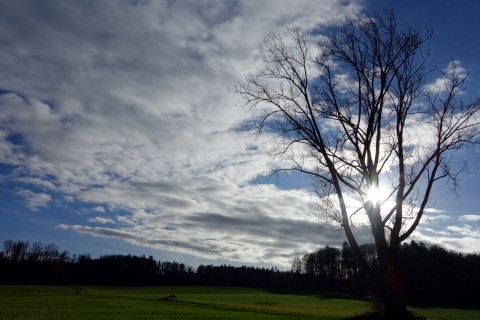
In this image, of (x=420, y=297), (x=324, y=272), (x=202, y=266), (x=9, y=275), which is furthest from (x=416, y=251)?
(x=9, y=275)

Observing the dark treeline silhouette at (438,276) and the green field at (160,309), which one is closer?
the green field at (160,309)

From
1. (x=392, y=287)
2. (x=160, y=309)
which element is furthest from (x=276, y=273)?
(x=392, y=287)

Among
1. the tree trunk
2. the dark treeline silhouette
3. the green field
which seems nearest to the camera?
the tree trunk

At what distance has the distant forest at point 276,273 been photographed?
297 ft

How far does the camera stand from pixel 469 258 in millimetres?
96188

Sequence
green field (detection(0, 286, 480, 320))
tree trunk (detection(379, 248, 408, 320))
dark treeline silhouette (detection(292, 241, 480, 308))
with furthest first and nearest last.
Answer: dark treeline silhouette (detection(292, 241, 480, 308)), green field (detection(0, 286, 480, 320)), tree trunk (detection(379, 248, 408, 320))

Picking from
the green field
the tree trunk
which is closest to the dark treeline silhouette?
the green field

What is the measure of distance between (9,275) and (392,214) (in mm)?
117448

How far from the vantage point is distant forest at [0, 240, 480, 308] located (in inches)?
3565

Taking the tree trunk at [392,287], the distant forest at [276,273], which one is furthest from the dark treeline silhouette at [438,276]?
the tree trunk at [392,287]

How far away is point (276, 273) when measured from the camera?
138 m

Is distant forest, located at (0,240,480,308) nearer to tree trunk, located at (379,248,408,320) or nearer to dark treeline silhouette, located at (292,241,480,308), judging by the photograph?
dark treeline silhouette, located at (292,241,480,308)

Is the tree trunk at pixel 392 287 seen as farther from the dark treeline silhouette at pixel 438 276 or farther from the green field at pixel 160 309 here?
the dark treeline silhouette at pixel 438 276

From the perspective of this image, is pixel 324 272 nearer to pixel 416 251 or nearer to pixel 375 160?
pixel 416 251
